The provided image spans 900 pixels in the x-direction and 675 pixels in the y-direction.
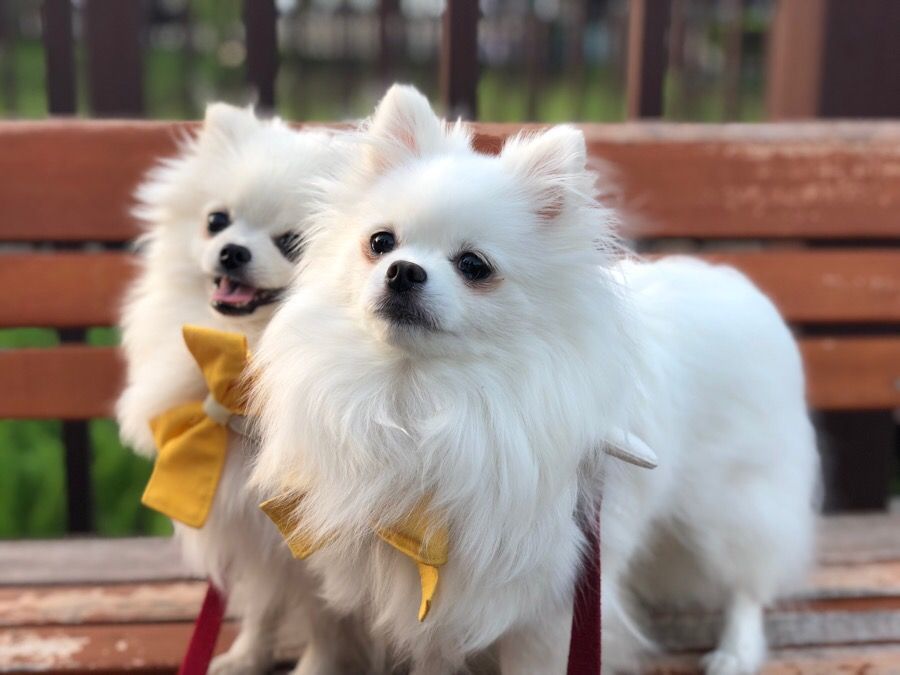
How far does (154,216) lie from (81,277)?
494 mm

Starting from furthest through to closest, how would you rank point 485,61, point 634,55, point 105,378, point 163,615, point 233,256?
point 485,61 → point 634,55 → point 105,378 → point 163,615 → point 233,256

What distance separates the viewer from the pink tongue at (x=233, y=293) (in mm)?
1445

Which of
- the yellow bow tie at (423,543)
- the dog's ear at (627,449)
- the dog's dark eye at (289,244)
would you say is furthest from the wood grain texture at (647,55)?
A: the yellow bow tie at (423,543)

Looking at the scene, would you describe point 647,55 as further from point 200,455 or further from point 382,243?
point 200,455

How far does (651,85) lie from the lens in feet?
7.59

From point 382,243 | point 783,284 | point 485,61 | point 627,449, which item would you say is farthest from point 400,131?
point 485,61

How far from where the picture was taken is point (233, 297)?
1.45m

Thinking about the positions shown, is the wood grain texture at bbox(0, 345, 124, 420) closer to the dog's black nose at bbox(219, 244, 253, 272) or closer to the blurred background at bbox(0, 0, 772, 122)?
the dog's black nose at bbox(219, 244, 253, 272)

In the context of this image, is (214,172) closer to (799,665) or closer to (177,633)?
(177,633)

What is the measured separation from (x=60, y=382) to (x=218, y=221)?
77 centimetres

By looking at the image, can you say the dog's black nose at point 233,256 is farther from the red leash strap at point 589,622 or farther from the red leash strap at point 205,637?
the red leash strap at point 589,622

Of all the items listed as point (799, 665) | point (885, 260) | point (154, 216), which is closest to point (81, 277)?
point (154, 216)

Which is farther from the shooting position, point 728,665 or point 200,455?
point 728,665

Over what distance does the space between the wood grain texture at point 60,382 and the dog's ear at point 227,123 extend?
725mm
